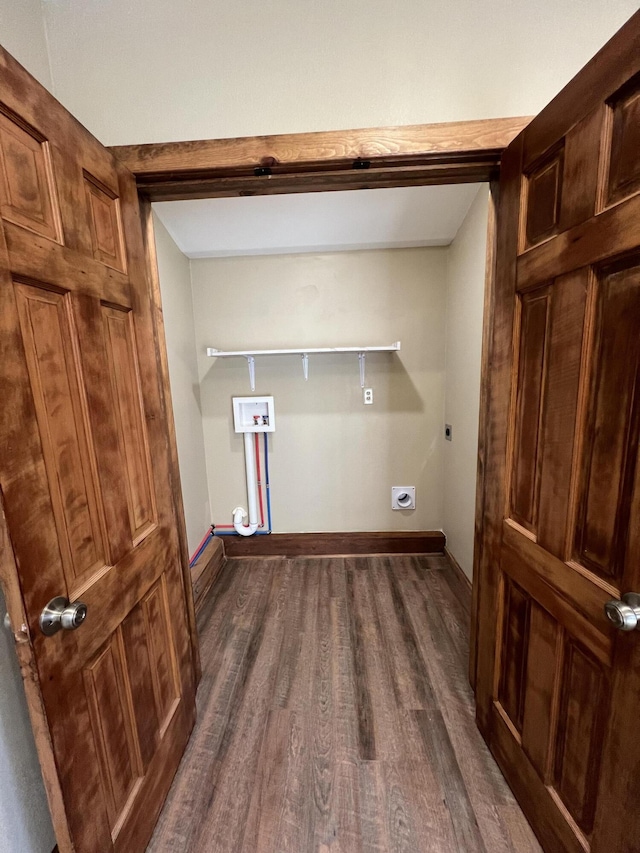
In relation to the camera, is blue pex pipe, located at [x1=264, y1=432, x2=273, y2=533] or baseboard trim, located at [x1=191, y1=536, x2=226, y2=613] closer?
baseboard trim, located at [x1=191, y1=536, x2=226, y2=613]

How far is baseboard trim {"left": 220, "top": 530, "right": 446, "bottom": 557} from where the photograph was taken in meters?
2.60

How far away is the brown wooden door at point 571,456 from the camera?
0.70 meters

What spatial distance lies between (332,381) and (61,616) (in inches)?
80.8

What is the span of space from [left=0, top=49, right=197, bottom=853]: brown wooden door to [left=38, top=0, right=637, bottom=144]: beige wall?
1.12 ft

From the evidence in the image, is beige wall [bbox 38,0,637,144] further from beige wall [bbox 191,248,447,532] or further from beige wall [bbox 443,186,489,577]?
beige wall [bbox 191,248,447,532]

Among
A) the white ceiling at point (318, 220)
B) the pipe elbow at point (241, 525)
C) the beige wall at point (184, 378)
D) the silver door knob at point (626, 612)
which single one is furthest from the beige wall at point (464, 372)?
the beige wall at point (184, 378)

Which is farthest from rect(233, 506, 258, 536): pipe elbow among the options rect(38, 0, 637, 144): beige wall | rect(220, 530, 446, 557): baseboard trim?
rect(38, 0, 637, 144): beige wall

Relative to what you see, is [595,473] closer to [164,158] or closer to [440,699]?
[440,699]

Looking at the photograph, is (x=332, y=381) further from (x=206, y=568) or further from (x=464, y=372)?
(x=206, y=568)

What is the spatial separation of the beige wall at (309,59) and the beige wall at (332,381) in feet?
4.24

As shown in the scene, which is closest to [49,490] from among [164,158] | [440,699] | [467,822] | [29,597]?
[29,597]

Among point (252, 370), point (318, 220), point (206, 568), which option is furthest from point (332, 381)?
point (206, 568)

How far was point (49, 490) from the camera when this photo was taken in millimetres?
720

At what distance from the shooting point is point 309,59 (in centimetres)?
104
